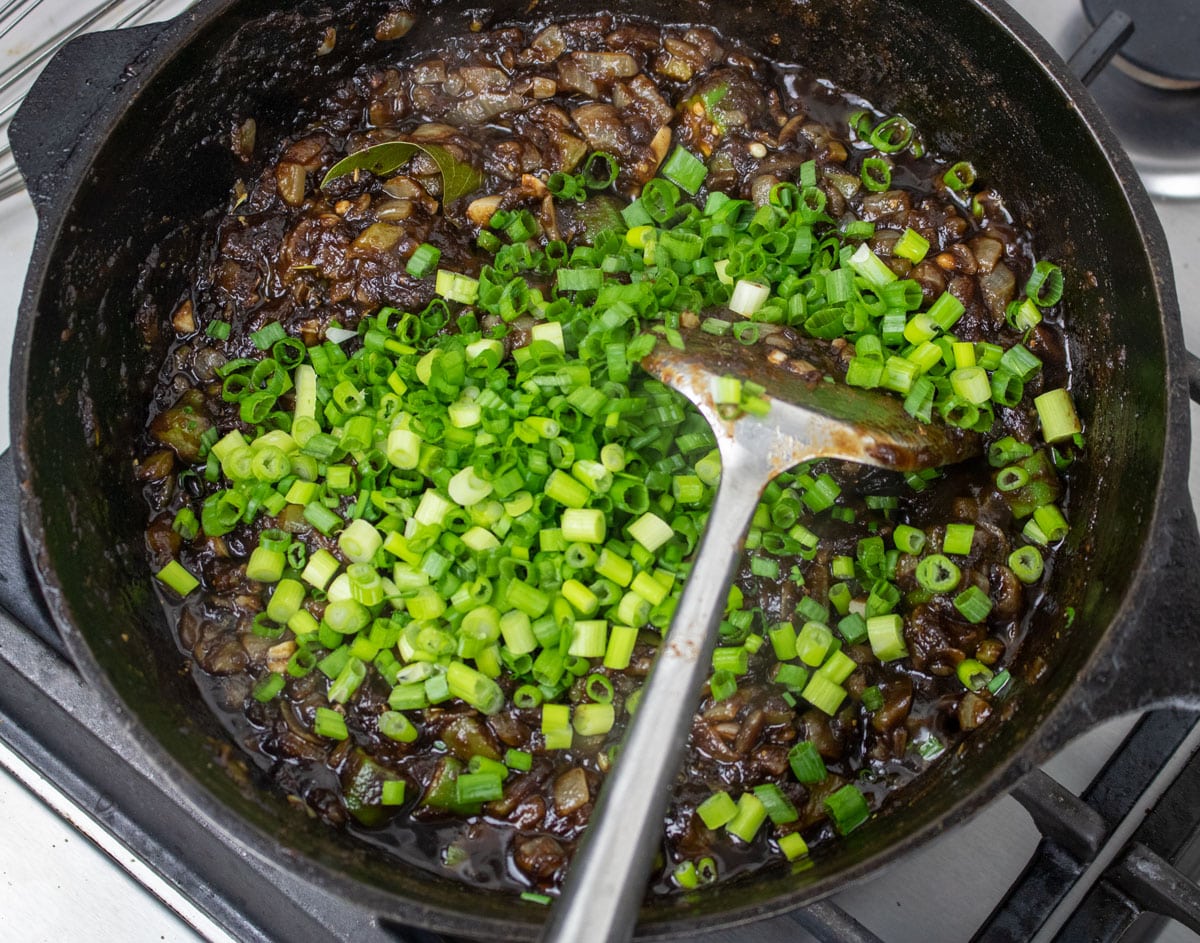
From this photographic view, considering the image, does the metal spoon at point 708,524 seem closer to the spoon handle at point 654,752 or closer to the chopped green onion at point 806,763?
the spoon handle at point 654,752

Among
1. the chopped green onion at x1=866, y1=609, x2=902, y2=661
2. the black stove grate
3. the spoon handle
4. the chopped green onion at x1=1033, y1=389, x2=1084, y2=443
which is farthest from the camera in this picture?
the chopped green onion at x1=1033, y1=389, x2=1084, y2=443

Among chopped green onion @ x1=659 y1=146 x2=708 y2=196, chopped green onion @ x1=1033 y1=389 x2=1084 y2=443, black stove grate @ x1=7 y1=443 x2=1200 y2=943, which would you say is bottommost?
black stove grate @ x1=7 y1=443 x2=1200 y2=943

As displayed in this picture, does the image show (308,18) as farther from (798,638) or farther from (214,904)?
(214,904)

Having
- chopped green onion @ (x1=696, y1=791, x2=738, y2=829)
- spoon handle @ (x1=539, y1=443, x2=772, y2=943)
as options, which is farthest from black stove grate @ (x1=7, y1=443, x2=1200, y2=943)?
spoon handle @ (x1=539, y1=443, x2=772, y2=943)

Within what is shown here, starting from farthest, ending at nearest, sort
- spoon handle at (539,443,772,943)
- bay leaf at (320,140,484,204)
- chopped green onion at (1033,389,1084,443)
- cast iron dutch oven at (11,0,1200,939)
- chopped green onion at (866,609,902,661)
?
bay leaf at (320,140,484,204)
chopped green onion at (1033,389,1084,443)
chopped green onion at (866,609,902,661)
cast iron dutch oven at (11,0,1200,939)
spoon handle at (539,443,772,943)

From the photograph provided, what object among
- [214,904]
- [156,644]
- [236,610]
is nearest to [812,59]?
[236,610]

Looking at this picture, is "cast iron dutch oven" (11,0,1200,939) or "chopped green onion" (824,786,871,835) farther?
"chopped green onion" (824,786,871,835)

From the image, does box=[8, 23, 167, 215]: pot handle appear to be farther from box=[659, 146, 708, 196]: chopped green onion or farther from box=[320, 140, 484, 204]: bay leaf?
box=[659, 146, 708, 196]: chopped green onion
